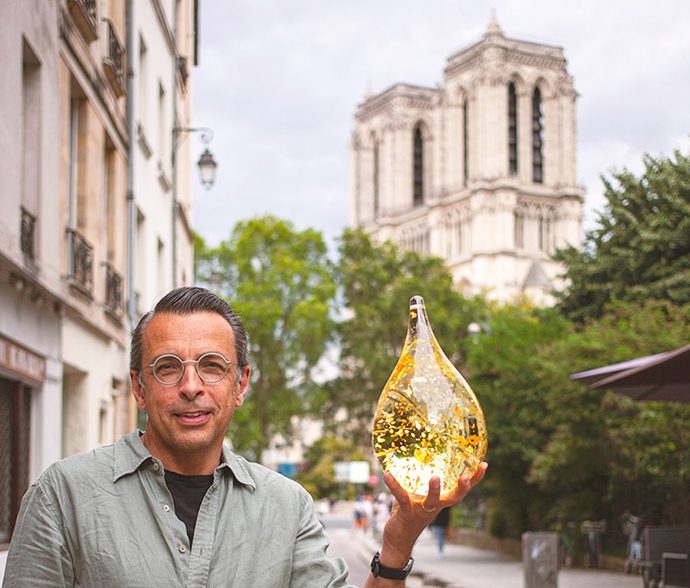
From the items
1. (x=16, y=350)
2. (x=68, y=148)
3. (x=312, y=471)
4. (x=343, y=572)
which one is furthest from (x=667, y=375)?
(x=312, y=471)

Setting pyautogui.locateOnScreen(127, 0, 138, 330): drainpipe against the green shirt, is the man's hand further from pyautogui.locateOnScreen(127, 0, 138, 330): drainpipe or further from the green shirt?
pyautogui.locateOnScreen(127, 0, 138, 330): drainpipe

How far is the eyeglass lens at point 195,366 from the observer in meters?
2.96

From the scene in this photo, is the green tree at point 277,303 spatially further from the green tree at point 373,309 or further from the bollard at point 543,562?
the bollard at point 543,562

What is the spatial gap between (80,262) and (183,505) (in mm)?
13377

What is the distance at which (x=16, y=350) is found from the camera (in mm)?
12422

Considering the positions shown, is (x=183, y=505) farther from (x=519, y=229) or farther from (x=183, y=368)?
(x=519, y=229)

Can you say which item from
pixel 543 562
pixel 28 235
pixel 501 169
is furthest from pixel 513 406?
pixel 501 169

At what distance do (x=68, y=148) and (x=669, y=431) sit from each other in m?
9.09

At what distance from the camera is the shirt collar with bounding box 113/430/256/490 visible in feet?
9.64

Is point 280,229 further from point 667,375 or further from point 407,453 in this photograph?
point 407,453

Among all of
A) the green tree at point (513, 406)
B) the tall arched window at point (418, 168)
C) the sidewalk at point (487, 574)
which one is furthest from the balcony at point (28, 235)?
the tall arched window at point (418, 168)

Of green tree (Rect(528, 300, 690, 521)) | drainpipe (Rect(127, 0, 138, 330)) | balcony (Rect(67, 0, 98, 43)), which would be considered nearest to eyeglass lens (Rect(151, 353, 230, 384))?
balcony (Rect(67, 0, 98, 43))

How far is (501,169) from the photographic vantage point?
4660 inches

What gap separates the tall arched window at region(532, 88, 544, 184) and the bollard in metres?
107
